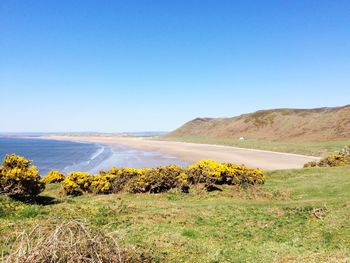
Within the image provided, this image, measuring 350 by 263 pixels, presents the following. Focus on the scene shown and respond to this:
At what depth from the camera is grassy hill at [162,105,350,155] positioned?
108m

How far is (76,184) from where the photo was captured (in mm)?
23016

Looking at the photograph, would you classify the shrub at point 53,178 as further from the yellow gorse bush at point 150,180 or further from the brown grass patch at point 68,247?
the brown grass patch at point 68,247

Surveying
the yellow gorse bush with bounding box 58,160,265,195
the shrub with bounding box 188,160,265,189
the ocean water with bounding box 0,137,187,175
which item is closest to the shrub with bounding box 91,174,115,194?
the yellow gorse bush with bounding box 58,160,265,195

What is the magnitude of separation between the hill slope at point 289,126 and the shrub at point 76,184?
98298 mm

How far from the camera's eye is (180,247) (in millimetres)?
10953

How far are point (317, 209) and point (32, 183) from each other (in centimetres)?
1446

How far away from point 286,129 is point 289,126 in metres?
2.62

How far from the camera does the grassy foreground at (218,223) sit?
35.1 feet

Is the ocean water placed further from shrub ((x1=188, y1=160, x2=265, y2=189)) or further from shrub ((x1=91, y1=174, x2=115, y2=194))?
shrub ((x1=188, y1=160, x2=265, y2=189))

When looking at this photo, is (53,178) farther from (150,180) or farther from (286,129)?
(286,129)

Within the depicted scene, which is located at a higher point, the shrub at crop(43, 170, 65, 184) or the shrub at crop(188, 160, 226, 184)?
the shrub at crop(188, 160, 226, 184)

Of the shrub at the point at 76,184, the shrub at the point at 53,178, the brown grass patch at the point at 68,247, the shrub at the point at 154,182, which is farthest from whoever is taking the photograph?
the shrub at the point at 53,178

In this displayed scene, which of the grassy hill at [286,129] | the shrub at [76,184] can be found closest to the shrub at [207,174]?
the shrub at [76,184]

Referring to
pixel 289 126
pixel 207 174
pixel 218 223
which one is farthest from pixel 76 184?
pixel 289 126
